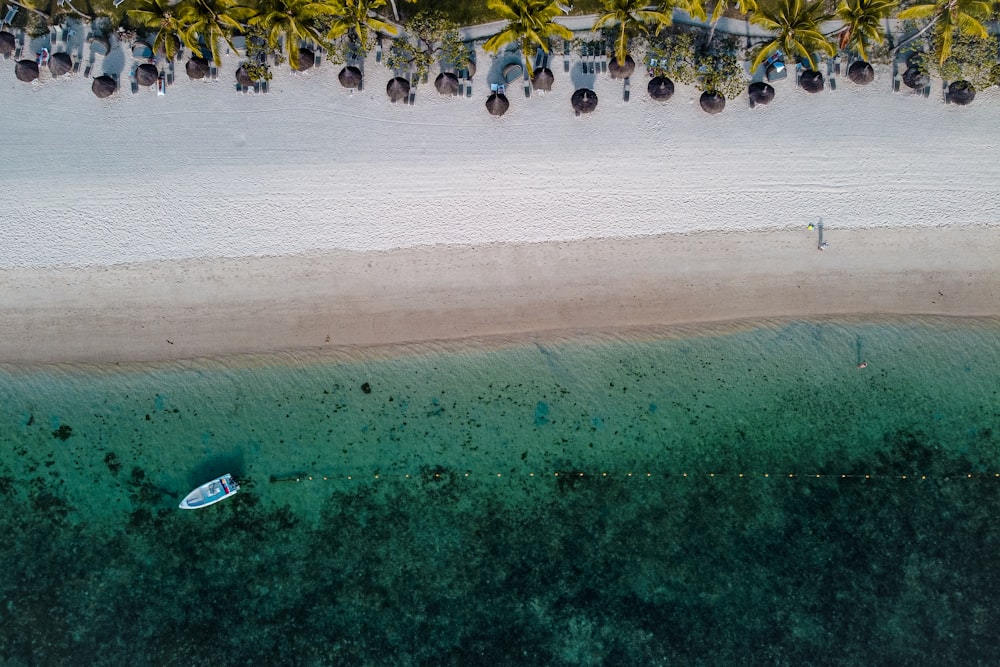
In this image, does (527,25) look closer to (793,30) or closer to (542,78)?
(542,78)

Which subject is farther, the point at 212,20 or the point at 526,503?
the point at 526,503

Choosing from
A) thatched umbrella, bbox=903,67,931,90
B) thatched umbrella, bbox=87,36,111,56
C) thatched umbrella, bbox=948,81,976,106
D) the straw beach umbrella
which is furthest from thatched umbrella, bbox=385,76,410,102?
thatched umbrella, bbox=948,81,976,106

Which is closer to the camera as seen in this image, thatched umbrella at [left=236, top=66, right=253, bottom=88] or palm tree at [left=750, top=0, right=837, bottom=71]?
palm tree at [left=750, top=0, right=837, bottom=71]

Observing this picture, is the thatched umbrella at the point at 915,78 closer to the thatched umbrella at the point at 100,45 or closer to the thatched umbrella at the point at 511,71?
the thatched umbrella at the point at 511,71

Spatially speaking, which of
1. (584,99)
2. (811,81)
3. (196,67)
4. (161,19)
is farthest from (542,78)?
(161,19)

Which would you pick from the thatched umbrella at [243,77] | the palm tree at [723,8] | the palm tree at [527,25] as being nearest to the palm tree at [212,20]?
the thatched umbrella at [243,77]

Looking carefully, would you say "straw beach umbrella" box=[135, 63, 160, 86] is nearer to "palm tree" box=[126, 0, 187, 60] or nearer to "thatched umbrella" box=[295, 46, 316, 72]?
"palm tree" box=[126, 0, 187, 60]

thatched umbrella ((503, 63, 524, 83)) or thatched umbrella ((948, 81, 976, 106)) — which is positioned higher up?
thatched umbrella ((503, 63, 524, 83))
